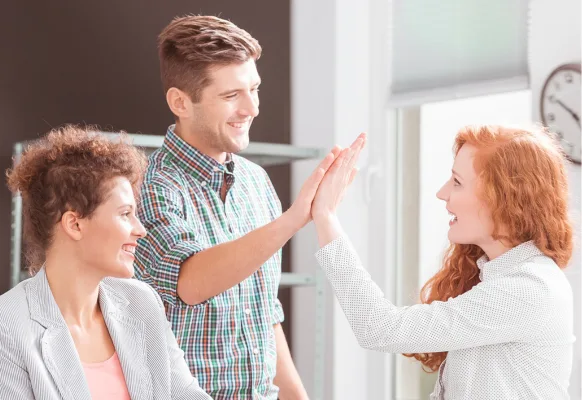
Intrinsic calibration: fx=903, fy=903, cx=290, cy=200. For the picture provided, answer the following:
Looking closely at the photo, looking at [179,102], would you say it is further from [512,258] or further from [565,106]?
[565,106]

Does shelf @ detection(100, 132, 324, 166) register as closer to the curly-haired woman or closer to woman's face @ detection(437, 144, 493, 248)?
the curly-haired woman

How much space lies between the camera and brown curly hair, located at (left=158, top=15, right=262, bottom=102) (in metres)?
2.18

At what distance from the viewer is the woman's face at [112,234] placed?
1.86 m

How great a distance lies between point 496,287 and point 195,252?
2.24 ft

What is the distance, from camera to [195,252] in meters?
2.06

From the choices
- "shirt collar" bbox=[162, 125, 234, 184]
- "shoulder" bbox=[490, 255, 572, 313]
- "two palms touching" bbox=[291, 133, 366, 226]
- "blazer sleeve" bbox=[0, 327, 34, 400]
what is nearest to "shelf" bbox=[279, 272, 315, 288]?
"shirt collar" bbox=[162, 125, 234, 184]

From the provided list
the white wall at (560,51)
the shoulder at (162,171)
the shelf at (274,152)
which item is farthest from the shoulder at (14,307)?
the white wall at (560,51)

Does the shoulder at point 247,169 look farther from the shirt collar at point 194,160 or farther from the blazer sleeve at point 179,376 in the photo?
the blazer sleeve at point 179,376

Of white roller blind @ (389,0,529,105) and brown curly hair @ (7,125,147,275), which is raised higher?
white roller blind @ (389,0,529,105)

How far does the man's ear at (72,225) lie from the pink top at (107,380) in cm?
26

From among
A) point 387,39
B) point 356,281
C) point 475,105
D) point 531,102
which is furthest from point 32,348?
point 387,39

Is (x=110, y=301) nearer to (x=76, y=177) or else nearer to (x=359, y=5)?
(x=76, y=177)

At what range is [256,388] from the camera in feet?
7.20

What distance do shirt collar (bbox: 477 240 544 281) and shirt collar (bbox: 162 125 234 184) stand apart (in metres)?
0.72
